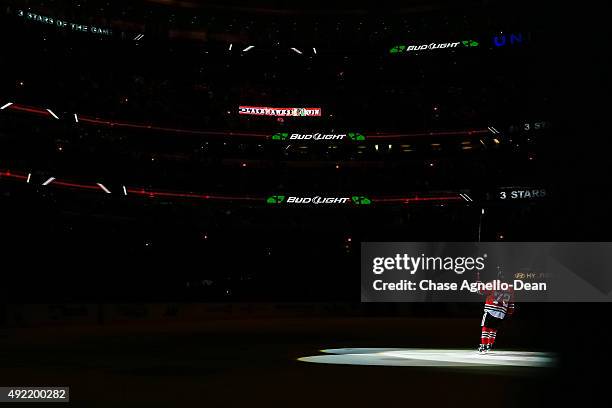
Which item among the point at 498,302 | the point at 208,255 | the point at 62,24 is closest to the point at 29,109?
the point at 62,24

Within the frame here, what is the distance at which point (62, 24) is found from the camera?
45156 millimetres

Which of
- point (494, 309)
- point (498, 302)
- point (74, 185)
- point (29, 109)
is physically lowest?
point (494, 309)

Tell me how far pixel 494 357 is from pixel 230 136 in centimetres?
3595

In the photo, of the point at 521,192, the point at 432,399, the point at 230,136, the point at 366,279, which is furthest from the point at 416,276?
the point at 432,399

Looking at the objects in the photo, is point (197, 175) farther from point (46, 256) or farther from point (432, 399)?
point (432, 399)

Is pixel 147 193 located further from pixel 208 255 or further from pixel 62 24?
pixel 62 24

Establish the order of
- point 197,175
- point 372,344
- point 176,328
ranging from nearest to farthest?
point 372,344
point 176,328
point 197,175

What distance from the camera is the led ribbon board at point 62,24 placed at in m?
42.9

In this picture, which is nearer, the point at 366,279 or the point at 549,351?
the point at 549,351

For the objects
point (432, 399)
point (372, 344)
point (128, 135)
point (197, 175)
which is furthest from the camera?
point (197, 175)

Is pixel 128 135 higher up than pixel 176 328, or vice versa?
pixel 128 135

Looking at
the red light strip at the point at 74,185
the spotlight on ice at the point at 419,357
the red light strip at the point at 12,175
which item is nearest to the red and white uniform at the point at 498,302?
the spotlight on ice at the point at 419,357

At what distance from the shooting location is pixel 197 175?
49781 millimetres

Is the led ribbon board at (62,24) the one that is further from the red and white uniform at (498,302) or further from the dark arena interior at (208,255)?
the red and white uniform at (498,302)
